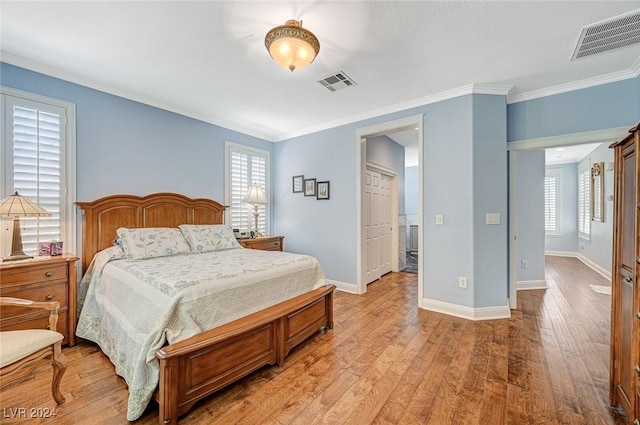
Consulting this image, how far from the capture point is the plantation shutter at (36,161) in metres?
2.51

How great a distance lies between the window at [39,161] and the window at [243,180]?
1.94 meters

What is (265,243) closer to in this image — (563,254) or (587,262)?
(587,262)

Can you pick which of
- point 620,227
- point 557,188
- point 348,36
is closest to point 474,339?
point 620,227

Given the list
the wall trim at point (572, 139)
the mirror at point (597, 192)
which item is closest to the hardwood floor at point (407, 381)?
the wall trim at point (572, 139)

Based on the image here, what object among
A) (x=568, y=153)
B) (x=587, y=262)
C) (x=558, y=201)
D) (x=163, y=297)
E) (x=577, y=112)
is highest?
(x=568, y=153)

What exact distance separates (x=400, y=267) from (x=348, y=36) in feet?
14.8

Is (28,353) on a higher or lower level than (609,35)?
lower

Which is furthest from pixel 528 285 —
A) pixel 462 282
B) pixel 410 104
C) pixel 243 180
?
pixel 243 180

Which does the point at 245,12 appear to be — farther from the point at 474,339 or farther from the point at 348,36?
the point at 474,339

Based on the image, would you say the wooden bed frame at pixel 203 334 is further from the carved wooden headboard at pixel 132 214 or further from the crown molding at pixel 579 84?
the crown molding at pixel 579 84

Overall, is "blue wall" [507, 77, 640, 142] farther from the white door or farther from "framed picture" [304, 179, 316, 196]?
"framed picture" [304, 179, 316, 196]

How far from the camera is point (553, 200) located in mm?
7559

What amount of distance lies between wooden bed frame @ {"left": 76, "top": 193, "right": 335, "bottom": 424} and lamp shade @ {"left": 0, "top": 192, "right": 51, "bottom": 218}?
21.5 inches

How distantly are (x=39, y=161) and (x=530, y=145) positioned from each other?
538cm
